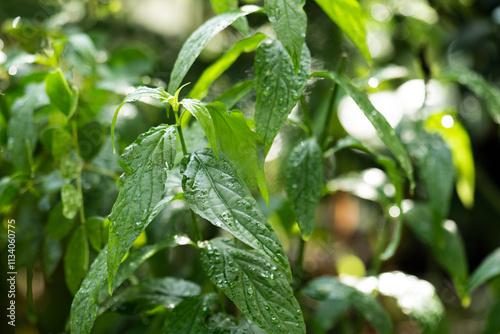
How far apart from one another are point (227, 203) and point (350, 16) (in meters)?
0.27

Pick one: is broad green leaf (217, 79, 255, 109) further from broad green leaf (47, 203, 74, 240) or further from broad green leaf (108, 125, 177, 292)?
broad green leaf (47, 203, 74, 240)

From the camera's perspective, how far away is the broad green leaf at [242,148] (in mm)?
464

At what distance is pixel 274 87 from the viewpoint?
1.51 ft

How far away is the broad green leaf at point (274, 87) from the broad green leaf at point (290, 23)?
0.03 m

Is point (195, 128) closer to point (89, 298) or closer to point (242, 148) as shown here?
point (242, 148)

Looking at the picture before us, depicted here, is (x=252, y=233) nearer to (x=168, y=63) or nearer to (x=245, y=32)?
(x=245, y=32)

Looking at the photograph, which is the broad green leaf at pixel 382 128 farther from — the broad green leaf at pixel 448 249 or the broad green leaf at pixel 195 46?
the broad green leaf at pixel 448 249

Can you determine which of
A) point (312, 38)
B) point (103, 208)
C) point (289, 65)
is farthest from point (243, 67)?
point (289, 65)

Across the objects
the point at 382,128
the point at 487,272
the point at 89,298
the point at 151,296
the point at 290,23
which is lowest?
the point at 487,272

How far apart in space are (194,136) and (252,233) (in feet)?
0.63

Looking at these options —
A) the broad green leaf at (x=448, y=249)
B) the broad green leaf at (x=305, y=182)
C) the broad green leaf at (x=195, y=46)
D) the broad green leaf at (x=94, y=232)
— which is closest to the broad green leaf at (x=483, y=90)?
the broad green leaf at (x=448, y=249)

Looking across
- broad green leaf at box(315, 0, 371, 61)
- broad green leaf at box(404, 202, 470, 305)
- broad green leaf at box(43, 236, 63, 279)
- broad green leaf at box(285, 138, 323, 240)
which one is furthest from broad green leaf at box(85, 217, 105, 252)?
broad green leaf at box(404, 202, 470, 305)

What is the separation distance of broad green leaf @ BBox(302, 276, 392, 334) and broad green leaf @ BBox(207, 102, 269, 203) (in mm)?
309

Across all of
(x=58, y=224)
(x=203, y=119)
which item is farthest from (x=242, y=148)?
(x=58, y=224)
